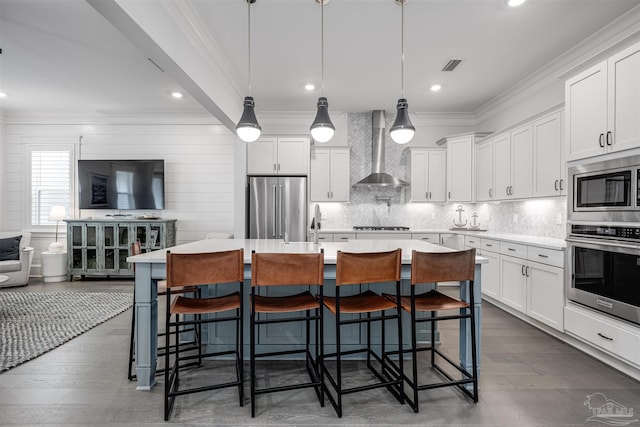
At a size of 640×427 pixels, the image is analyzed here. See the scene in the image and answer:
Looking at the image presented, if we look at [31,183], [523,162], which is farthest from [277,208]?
[31,183]

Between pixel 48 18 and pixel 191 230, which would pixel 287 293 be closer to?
pixel 48 18

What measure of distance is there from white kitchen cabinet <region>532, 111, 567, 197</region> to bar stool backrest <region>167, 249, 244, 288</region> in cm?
346

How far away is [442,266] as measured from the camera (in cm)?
205

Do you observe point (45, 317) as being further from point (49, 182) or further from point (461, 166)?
point (461, 166)

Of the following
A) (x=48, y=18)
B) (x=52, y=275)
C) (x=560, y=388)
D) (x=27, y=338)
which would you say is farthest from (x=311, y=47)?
(x=52, y=275)

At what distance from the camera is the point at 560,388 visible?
222 centimetres

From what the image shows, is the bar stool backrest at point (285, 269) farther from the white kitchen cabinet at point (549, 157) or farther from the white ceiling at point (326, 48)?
the white kitchen cabinet at point (549, 157)

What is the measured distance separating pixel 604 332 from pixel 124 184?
6.76 m

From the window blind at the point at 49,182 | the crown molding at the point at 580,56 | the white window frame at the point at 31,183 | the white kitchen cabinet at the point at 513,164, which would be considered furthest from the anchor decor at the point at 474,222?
the window blind at the point at 49,182

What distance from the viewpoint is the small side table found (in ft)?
17.7

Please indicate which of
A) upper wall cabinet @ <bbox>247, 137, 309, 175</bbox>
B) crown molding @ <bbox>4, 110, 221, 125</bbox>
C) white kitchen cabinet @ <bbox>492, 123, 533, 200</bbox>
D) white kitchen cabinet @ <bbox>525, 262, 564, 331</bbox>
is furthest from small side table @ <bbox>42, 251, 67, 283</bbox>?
white kitchen cabinet @ <bbox>492, 123, 533, 200</bbox>

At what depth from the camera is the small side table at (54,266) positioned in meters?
5.39

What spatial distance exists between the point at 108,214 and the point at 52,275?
4.27ft

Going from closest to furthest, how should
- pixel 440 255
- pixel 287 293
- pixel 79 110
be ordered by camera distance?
pixel 440 255
pixel 287 293
pixel 79 110
